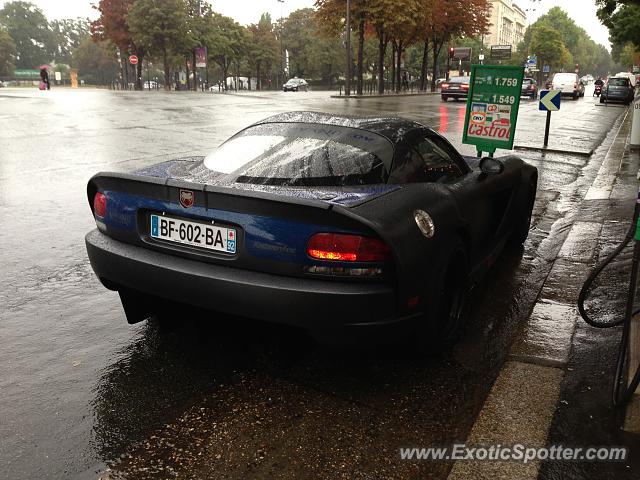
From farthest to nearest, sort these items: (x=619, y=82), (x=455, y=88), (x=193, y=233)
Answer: (x=619, y=82) < (x=455, y=88) < (x=193, y=233)

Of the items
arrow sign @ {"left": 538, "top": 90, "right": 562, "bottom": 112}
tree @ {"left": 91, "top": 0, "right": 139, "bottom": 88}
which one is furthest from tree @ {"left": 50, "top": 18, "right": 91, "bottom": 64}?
arrow sign @ {"left": 538, "top": 90, "right": 562, "bottom": 112}

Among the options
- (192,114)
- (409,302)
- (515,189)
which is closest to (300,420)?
(409,302)

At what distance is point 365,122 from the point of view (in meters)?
3.68

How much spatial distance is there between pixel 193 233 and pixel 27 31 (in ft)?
424

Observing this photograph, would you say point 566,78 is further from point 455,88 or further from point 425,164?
point 425,164

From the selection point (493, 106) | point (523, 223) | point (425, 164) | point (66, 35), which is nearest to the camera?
point (425, 164)

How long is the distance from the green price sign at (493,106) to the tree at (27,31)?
119 meters

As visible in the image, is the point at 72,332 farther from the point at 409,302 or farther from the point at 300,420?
the point at 409,302

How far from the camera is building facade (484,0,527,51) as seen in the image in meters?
144

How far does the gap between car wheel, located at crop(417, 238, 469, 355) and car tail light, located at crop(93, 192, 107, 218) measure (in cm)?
183

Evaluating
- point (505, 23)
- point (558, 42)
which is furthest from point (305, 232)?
point (505, 23)

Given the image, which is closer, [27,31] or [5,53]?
[5,53]

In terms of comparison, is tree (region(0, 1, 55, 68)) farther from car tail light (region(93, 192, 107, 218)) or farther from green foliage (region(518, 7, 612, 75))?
car tail light (region(93, 192, 107, 218))

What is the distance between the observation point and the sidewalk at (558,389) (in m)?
2.42
